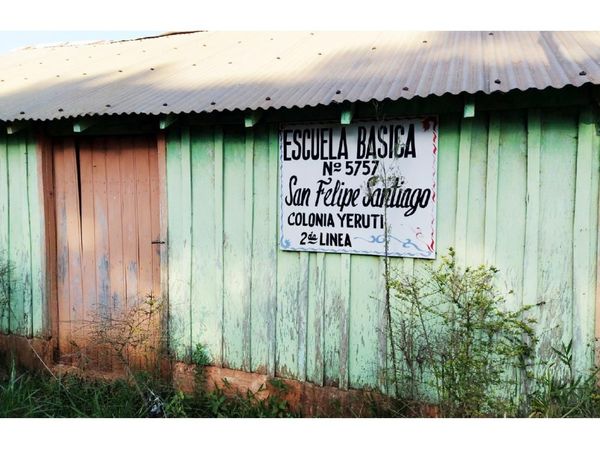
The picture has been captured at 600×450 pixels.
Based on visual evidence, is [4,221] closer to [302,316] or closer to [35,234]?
[35,234]

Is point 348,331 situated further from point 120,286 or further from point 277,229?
point 120,286

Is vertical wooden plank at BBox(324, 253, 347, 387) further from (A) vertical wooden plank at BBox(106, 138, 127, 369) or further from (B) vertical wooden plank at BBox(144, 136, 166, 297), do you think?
(A) vertical wooden plank at BBox(106, 138, 127, 369)

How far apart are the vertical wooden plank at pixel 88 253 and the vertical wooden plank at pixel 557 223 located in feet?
13.4

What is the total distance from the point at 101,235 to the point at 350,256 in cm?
266

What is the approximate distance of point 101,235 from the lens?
16.5 feet

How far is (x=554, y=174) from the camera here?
11.1 ft

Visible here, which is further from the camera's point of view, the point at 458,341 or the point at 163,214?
the point at 163,214

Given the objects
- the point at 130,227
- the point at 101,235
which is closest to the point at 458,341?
the point at 130,227

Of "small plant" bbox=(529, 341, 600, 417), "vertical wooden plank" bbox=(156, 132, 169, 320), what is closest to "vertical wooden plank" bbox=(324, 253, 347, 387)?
"small plant" bbox=(529, 341, 600, 417)

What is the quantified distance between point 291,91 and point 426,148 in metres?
1.14

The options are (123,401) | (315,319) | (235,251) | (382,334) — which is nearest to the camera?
(382,334)

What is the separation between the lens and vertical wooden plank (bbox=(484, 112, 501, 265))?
348 cm

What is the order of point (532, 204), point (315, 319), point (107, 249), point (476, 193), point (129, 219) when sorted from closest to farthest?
1. point (532, 204)
2. point (476, 193)
3. point (315, 319)
4. point (129, 219)
5. point (107, 249)

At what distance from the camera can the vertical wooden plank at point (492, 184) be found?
3484 mm
